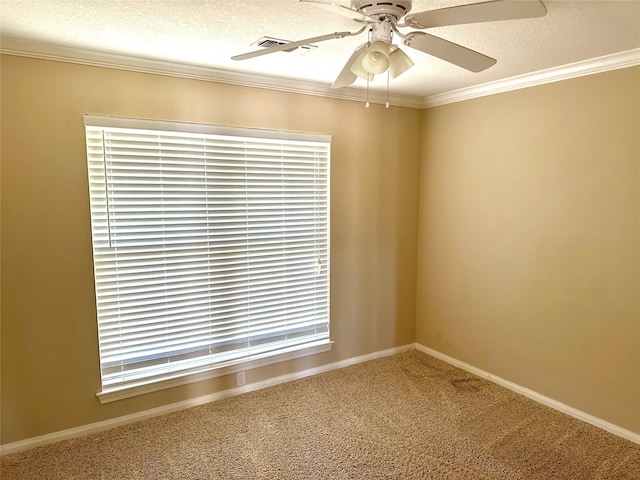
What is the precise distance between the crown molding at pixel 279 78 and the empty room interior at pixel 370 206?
0.04 feet

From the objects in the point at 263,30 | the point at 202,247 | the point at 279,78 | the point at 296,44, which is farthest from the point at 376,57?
the point at 202,247

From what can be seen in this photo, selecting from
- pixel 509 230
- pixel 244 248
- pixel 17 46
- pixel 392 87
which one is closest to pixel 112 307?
pixel 244 248

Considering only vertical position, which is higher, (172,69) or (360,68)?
(172,69)

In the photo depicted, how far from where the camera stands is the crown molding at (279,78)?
2.37 metres

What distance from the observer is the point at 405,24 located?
5.25ft

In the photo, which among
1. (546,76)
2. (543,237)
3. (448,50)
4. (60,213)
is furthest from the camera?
(543,237)

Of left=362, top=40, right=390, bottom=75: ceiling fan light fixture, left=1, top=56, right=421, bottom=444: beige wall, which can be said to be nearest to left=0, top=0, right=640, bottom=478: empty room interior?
left=1, top=56, right=421, bottom=444: beige wall

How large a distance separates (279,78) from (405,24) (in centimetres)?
166

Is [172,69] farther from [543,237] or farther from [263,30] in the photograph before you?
[543,237]

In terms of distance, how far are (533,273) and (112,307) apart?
3.00 m

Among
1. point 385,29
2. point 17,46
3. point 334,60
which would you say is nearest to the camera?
point 385,29

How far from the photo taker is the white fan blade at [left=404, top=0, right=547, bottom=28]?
1.35m

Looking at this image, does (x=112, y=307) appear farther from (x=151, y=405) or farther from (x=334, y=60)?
(x=334, y=60)

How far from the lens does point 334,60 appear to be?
104 inches
